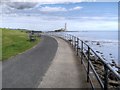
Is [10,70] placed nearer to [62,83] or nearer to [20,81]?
[20,81]

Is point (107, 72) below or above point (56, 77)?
above

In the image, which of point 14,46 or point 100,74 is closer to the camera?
point 100,74

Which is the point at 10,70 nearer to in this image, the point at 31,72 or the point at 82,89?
the point at 31,72

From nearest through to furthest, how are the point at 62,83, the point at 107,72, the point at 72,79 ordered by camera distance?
1. the point at 107,72
2. the point at 62,83
3. the point at 72,79

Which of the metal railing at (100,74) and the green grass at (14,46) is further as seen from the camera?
the green grass at (14,46)

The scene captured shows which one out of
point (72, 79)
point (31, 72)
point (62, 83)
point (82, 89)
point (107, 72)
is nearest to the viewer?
point (107, 72)

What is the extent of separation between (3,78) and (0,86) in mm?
1513

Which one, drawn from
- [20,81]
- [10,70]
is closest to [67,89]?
[20,81]

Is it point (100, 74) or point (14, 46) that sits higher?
point (14, 46)

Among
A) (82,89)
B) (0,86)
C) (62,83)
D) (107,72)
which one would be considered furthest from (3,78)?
(107,72)

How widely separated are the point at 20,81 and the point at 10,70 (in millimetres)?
3008

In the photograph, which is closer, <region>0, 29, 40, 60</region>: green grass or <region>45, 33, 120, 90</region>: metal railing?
<region>45, 33, 120, 90</region>: metal railing

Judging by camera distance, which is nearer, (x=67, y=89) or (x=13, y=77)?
(x=67, y=89)

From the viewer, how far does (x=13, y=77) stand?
12.7 metres
